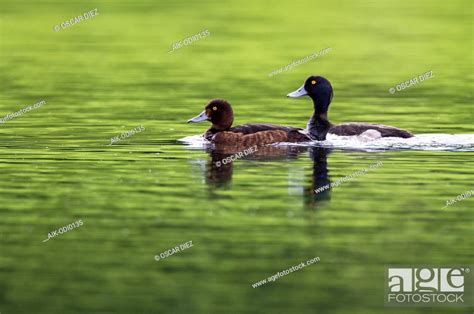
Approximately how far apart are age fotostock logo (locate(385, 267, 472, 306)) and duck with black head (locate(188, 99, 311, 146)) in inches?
332

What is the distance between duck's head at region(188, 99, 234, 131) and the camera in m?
23.0

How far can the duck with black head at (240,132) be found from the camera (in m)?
22.3

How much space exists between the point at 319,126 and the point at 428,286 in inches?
396

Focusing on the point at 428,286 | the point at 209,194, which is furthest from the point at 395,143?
the point at 428,286

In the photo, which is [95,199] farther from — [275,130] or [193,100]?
[193,100]

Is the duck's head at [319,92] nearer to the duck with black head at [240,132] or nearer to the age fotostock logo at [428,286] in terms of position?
the duck with black head at [240,132]

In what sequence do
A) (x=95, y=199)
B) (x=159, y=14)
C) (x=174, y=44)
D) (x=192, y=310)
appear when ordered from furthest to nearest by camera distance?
1. (x=159, y=14)
2. (x=174, y=44)
3. (x=95, y=199)
4. (x=192, y=310)

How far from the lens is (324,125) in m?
23.7

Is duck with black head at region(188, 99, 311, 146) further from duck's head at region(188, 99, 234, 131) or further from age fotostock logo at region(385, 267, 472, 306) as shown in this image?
age fotostock logo at region(385, 267, 472, 306)

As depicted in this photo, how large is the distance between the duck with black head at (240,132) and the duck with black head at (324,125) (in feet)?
2.07

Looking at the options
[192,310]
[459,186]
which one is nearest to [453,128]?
[459,186]

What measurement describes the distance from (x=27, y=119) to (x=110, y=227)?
35.9ft

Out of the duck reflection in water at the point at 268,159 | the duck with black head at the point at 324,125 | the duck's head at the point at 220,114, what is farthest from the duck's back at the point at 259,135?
the duck with black head at the point at 324,125

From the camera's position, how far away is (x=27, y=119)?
26.4 m
